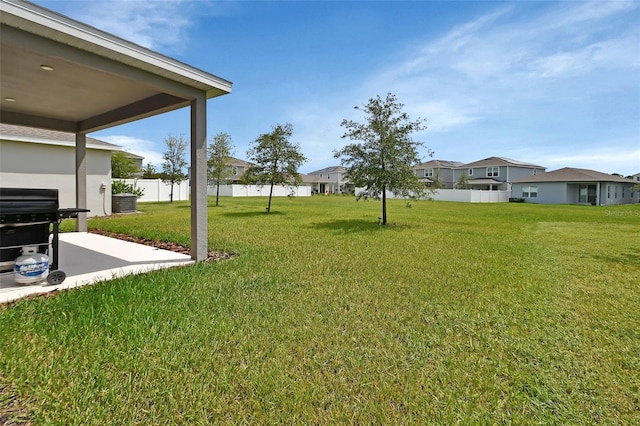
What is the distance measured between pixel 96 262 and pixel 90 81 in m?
3.13

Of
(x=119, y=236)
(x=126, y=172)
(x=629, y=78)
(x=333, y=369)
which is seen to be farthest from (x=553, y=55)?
(x=126, y=172)

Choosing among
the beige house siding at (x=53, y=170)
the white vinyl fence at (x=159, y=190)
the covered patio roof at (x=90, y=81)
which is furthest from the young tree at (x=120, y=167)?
the covered patio roof at (x=90, y=81)

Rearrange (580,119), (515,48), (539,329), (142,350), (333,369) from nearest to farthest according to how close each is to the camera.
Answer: (333,369)
(142,350)
(539,329)
(515,48)
(580,119)

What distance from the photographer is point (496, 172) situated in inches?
1620

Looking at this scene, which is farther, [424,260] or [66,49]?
[424,260]

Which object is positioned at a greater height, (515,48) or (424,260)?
(515,48)

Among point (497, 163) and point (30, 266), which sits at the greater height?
point (497, 163)

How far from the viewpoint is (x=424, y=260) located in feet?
19.9

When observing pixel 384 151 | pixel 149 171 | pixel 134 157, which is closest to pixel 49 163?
pixel 384 151

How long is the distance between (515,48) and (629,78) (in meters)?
5.00

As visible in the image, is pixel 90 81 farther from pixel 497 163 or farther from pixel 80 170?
pixel 497 163

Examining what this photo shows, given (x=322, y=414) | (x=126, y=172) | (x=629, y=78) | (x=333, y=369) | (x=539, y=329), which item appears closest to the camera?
(x=322, y=414)

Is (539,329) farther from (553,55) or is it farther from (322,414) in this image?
(553,55)

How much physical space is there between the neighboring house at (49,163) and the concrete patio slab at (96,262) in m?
5.31
